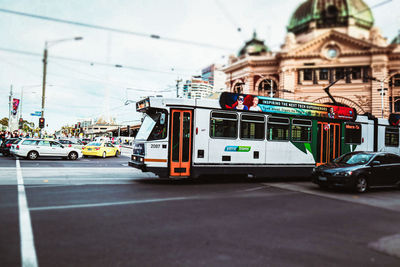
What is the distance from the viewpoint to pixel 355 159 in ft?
37.4

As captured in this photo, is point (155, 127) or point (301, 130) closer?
point (155, 127)

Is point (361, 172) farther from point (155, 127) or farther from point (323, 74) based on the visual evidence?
point (323, 74)

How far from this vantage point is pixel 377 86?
4588cm

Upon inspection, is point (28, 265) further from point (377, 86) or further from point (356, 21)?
point (356, 21)

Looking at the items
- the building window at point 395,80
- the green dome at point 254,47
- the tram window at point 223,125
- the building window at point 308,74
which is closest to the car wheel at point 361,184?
the tram window at point 223,125

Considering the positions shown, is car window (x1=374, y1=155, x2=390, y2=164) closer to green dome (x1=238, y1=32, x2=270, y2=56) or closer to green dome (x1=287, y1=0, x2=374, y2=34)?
green dome (x1=287, y1=0, x2=374, y2=34)

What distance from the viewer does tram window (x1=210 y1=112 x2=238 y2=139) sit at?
38.3 ft

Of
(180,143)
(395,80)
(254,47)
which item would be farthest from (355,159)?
(254,47)

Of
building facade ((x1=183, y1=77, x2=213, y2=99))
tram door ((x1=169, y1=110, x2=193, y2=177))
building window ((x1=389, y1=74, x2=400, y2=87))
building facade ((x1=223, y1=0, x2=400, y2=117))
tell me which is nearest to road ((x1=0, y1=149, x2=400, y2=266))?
tram door ((x1=169, y1=110, x2=193, y2=177))

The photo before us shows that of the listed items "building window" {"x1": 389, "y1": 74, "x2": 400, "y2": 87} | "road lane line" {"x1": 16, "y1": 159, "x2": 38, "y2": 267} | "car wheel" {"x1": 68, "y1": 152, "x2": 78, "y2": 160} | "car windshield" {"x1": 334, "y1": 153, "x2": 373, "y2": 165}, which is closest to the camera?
"road lane line" {"x1": 16, "y1": 159, "x2": 38, "y2": 267}

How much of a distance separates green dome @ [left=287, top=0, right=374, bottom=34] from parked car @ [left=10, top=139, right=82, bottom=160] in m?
47.5

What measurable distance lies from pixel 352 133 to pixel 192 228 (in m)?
12.1

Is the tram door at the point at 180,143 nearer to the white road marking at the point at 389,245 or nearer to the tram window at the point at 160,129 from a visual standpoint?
the tram window at the point at 160,129

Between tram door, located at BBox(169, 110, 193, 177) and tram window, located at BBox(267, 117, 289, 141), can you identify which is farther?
tram window, located at BBox(267, 117, 289, 141)
